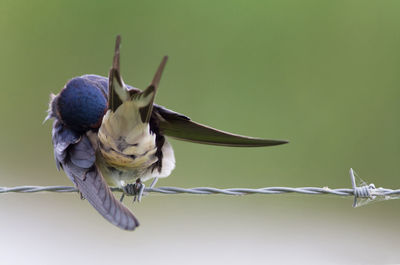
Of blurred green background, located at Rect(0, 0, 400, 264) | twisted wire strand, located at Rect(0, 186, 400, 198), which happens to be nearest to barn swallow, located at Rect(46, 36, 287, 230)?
twisted wire strand, located at Rect(0, 186, 400, 198)

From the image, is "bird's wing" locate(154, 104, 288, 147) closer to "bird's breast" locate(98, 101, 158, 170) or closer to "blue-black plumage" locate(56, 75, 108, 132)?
"bird's breast" locate(98, 101, 158, 170)

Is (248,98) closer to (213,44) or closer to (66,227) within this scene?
(213,44)

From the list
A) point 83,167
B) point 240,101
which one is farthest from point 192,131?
point 240,101

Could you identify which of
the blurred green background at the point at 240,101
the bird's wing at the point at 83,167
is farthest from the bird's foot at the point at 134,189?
the blurred green background at the point at 240,101

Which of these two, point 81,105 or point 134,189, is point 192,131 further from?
point 81,105

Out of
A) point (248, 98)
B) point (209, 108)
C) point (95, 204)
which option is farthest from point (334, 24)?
point (95, 204)

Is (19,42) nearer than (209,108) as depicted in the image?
No
